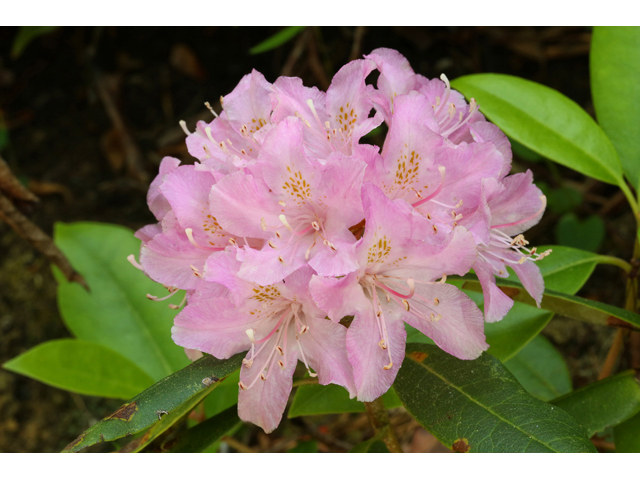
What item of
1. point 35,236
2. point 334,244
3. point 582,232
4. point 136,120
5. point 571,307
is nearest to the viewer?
point 334,244

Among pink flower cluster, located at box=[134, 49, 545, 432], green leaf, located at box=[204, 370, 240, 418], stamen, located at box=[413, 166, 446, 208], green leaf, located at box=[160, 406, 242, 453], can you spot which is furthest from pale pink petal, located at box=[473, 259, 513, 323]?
green leaf, located at box=[204, 370, 240, 418]

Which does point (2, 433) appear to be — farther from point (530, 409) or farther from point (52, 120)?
point (530, 409)

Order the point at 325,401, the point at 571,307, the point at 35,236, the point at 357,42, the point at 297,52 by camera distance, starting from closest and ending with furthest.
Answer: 1. the point at 571,307
2. the point at 325,401
3. the point at 35,236
4. the point at 357,42
5. the point at 297,52

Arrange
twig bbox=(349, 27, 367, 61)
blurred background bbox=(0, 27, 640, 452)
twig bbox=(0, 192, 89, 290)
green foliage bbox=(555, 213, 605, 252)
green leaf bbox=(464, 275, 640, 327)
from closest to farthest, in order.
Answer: green leaf bbox=(464, 275, 640, 327), twig bbox=(0, 192, 89, 290), green foliage bbox=(555, 213, 605, 252), blurred background bbox=(0, 27, 640, 452), twig bbox=(349, 27, 367, 61)

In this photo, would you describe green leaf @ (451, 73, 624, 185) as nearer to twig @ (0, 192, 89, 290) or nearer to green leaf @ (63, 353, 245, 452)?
green leaf @ (63, 353, 245, 452)

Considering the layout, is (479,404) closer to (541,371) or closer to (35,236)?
(541,371)

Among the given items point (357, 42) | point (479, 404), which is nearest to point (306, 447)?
point (479, 404)
